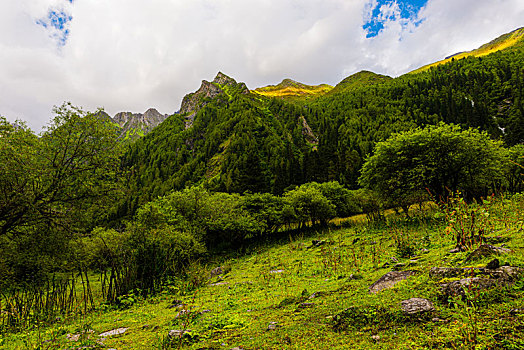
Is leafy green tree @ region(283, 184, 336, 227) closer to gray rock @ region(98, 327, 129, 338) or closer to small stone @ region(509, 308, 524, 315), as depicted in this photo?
gray rock @ region(98, 327, 129, 338)

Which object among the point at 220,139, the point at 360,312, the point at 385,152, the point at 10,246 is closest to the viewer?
the point at 360,312

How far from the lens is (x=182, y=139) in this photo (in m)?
154

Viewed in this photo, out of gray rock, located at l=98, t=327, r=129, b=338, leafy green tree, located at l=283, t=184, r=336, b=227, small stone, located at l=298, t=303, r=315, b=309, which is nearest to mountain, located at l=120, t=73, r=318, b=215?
leafy green tree, located at l=283, t=184, r=336, b=227

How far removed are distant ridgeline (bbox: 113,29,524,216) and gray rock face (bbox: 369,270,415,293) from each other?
7343cm

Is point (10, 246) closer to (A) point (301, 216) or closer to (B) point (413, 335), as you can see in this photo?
(B) point (413, 335)

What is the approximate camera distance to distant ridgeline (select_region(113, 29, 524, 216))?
99.0 metres

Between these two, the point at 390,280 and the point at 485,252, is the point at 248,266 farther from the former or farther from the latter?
the point at 485,252

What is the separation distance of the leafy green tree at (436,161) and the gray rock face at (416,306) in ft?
61.9

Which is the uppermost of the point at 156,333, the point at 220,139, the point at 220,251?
the point at 220,139

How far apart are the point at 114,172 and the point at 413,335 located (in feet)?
47.1

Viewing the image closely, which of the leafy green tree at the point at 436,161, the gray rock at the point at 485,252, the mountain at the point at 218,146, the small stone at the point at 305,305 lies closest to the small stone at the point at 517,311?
the gray rock at the point at 485,252

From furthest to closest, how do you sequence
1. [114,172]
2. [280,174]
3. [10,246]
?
1. [280,174]
2. [114,172]
3. [10,246]

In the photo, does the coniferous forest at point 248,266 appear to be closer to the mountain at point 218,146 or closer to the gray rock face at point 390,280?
the gray rock face at point 390,280

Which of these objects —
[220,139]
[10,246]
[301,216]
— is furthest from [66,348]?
[220,139]
